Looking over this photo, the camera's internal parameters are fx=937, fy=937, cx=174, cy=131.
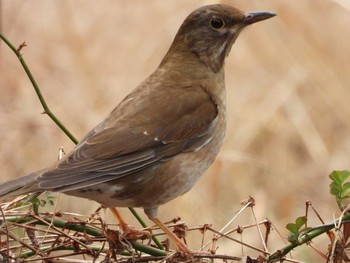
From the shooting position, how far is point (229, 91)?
343 inches

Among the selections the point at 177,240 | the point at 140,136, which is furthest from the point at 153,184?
the point at 177,240

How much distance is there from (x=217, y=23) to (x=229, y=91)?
3653mm

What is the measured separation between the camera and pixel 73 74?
323 inches

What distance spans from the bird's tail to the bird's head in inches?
58.9

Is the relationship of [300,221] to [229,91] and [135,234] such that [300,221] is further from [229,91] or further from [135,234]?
[229,91]

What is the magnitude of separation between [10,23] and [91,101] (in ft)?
3.00

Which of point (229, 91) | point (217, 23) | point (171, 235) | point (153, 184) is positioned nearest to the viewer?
point (171, 235)

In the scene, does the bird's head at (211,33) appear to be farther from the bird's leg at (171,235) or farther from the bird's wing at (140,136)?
the bird's leg at (171,235)

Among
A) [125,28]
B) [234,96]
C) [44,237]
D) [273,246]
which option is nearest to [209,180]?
[273,246]

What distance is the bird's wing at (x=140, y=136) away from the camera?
13.8ft

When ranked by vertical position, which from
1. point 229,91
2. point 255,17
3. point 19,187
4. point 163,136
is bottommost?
point 19,187

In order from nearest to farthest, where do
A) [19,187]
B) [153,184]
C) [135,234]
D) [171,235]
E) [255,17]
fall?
[19,187], [135,234], [171,235], [153,184], [255,17]

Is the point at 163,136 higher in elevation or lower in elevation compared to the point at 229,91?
lower

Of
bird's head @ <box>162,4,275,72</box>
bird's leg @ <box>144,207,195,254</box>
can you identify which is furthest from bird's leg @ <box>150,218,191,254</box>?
bird's head @ <box>162,4,275,72</box>
